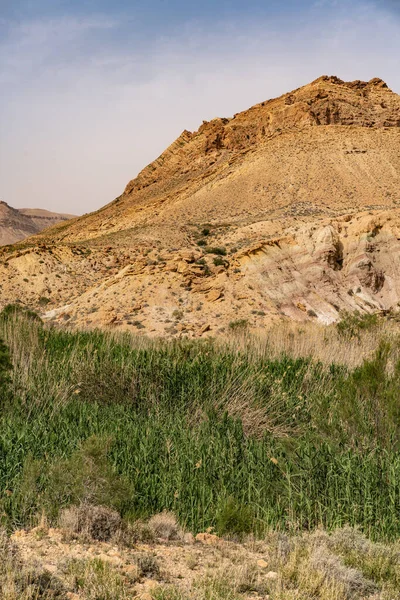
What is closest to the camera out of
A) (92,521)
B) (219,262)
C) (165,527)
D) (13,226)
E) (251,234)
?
(92,521)

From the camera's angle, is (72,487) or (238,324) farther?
(238,324)

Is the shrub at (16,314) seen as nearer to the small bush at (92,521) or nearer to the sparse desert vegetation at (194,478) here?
the sparse desert vegetation at (194,478)

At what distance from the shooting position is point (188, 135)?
8300cm

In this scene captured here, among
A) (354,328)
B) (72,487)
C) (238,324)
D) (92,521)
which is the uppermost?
(354,328)

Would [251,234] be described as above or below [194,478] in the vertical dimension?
above

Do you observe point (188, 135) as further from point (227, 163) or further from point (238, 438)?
point (238, 438)

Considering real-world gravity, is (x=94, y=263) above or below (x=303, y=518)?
above

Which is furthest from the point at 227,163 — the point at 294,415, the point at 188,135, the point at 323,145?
the point at 294,415

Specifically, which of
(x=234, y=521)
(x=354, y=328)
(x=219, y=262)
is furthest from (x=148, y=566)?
(x=219, y=262)

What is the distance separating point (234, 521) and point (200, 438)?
1964 millimetres

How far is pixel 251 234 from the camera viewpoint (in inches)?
1303

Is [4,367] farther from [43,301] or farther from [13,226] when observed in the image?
[13,226]

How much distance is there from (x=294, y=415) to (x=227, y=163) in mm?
56255

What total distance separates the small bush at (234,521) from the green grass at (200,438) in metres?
0.01
